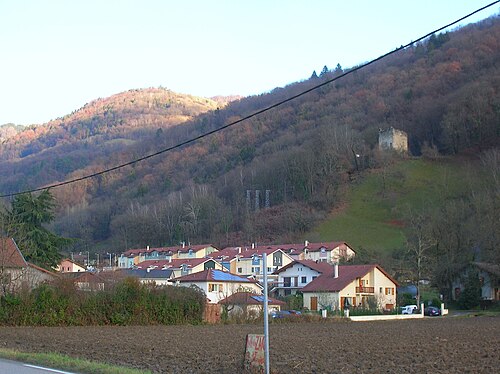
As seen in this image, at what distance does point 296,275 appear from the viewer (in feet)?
258

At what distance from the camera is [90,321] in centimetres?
3800

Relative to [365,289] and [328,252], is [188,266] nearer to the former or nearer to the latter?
[328,252]

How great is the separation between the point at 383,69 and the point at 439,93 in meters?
41.0

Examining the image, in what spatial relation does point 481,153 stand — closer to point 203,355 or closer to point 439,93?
point 439,93

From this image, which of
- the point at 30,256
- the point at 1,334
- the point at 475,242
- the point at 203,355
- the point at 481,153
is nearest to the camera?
the point at 203,355

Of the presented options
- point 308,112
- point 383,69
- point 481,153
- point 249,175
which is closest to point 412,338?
point 481,153

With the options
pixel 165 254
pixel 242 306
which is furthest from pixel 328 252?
pixel 242 306

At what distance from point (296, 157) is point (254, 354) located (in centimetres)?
10910

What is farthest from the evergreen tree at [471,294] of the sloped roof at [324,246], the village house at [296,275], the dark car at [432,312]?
the sloped roof at [324,246]

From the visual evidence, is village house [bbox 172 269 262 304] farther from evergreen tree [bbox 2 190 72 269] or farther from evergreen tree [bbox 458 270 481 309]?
evergreen tree [bbox 458 270 481 309]

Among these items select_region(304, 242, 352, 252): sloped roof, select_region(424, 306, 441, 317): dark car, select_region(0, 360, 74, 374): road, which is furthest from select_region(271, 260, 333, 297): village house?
select_region(0, 360, 74, 374): road

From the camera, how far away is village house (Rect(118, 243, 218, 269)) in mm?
104375

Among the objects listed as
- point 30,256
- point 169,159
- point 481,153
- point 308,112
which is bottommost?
point 30,256

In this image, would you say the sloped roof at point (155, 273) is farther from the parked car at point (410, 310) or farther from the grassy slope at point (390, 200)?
the parked car at point (410, 310)
